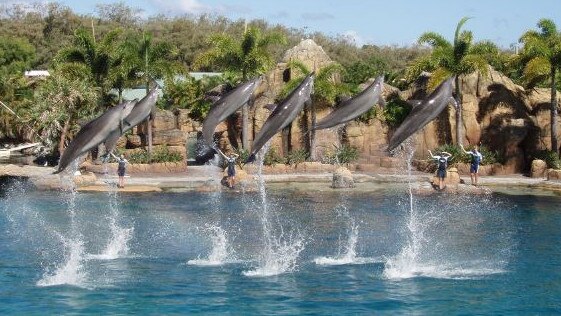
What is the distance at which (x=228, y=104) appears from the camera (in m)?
14.1

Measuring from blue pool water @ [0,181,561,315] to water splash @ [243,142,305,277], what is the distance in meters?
0.04

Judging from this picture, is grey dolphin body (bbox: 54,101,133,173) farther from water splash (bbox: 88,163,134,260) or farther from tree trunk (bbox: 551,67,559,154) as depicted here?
tree trunk (bbox: 551,67,559,154)

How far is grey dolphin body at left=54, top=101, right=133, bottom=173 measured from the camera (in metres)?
13.9

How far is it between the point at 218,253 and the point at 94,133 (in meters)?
5.99

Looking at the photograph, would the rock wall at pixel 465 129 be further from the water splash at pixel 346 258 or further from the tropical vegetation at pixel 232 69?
the water splash at pixel 346 258

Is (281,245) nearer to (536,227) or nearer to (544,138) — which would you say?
(536,227)

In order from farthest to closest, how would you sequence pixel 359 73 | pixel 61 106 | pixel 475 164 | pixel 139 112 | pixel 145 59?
pixel 359 73 → pixel 145 59 → pixel 61 106 → pixel 475 164 → pixel 139 112

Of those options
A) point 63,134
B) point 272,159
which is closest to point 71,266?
point 272,159

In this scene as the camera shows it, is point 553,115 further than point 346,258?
Yes

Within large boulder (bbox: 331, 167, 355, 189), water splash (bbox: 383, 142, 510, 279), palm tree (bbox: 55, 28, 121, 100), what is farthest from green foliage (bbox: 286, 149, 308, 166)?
water splash (bbox: 383, 142, 510, 279)

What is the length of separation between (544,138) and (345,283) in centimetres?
2174

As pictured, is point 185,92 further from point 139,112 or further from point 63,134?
point 139,112

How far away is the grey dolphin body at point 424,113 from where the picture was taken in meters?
14.2

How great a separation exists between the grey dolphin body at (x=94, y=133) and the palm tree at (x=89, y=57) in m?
23.3
